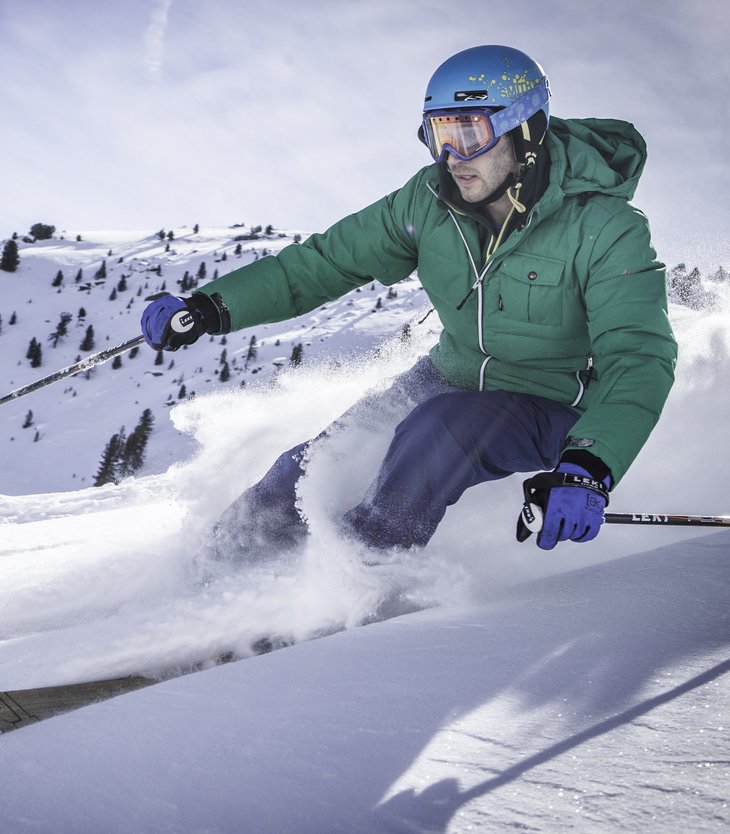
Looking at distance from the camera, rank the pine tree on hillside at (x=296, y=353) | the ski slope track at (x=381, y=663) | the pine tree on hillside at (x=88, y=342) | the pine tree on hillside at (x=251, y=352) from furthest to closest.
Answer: the pine tree on hillside at (x=88, y=342)
the pine tree on hillside at (x=251, y=352)
the pine tree on hillside at (x=296, y=353)
the ski slope track at (x=381, y=663)

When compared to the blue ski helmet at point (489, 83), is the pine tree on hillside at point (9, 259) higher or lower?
higher

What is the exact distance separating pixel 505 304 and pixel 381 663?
1.64 m

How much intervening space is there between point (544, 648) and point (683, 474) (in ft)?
9.38

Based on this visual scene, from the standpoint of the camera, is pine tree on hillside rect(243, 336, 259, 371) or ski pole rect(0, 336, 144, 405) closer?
ski pole rect(0, 336, 144, 405)

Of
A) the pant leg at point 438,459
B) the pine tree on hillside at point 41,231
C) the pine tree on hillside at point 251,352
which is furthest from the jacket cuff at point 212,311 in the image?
the pine tree on hillside at point 41,231

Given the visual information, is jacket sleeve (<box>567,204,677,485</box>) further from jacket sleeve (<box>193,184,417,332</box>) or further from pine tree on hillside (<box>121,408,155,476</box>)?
pine tree on hillside (<box>121,408,155,476</box>)

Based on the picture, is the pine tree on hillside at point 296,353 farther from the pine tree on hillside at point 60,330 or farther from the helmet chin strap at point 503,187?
the helmet chin strap at point 503,187

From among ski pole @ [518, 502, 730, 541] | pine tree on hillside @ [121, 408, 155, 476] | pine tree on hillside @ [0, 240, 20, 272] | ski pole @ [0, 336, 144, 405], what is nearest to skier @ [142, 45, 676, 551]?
ski pole @ [518, 502, 730, 541]

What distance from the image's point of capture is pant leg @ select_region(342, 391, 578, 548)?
2.62m

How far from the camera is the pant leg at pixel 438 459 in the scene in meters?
2.62

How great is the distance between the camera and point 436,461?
262 cm

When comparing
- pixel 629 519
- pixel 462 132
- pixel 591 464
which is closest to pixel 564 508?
pixel 591 464

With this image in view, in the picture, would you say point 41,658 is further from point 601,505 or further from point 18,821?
point 601,505

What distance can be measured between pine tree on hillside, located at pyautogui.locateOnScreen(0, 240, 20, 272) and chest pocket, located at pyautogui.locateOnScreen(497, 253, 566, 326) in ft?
248
